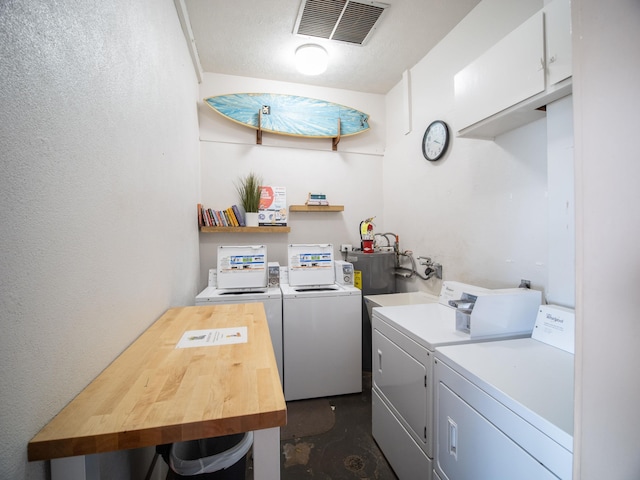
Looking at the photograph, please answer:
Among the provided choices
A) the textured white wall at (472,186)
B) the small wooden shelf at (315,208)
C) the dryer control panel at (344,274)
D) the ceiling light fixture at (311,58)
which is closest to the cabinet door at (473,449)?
the textured white wall at (472,186)

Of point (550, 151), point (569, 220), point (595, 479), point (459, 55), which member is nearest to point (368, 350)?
point (569, 220)

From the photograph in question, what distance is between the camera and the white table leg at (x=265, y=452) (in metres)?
0.67

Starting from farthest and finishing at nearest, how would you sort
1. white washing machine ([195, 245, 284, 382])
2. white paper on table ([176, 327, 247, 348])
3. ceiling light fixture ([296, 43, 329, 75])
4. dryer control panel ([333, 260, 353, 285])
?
dryer control panel ([333, 260, 353, 285]) → ceiling light fixture ([296, 43, 329, 75]) → white washing machine ([195, 245, 284, 382]) → white paper on table ([176, 327, 247, 348])

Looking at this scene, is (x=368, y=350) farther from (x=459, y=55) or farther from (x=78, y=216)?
(x=459, y=55)

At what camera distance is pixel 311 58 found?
8.22 ft

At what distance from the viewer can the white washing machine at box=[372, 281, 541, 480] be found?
125 cm

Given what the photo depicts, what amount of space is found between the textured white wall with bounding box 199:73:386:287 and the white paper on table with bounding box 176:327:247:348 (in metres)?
1.85

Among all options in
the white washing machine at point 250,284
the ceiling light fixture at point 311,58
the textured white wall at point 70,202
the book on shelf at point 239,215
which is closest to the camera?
the textured white wall at point 70,202

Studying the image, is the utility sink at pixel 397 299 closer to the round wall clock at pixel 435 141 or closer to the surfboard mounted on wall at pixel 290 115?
the round wall clock at pixel 435 141

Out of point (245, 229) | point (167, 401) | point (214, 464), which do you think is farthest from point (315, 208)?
point (167, 401)

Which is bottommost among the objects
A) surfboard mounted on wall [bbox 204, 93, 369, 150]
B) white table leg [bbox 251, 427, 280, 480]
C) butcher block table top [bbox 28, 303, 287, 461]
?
white table leg [bbox 251, 427, 280, 480]

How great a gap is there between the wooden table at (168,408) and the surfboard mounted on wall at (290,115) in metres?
2.63

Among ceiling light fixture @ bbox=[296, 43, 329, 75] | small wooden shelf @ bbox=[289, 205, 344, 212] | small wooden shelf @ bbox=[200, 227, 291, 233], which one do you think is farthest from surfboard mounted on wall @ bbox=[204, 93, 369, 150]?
small wooden shelf @ bbox=[200, 227, 291, 233]

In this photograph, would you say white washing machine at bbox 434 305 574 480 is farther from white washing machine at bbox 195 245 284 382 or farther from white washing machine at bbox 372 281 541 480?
white washing machine at bbox 195 245 284 382
